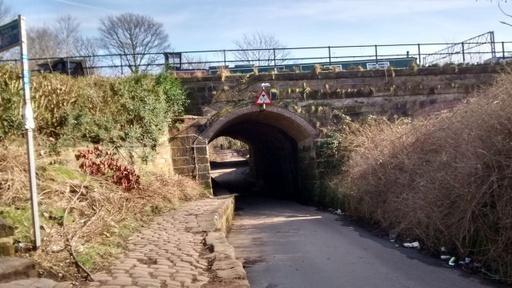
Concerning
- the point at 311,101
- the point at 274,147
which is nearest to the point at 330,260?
the point at 311,101

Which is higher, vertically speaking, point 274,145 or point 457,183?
point 274,145

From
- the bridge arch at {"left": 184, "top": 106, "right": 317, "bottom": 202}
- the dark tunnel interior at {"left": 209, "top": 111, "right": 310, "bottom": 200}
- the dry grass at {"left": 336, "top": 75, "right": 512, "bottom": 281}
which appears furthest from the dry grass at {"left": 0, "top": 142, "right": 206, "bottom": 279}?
the dark tunnel interior at {"left": 209, "top": 111, "right": 310, "bottom": 200}

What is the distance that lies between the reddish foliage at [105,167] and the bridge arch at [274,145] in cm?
705

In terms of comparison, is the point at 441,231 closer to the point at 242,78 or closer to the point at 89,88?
the point at 89,88

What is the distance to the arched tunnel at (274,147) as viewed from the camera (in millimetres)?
19750

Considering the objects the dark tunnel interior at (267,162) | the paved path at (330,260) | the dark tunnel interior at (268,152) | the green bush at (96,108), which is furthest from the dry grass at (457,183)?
the dark tunnel interior at (267,162)

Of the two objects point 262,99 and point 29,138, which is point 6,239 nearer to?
point 29,138

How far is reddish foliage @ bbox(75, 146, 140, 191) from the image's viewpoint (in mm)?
10641

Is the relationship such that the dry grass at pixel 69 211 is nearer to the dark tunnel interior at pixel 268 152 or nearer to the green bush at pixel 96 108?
the green bush at pixel 96 108

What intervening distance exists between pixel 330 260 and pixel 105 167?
5178 millimetres

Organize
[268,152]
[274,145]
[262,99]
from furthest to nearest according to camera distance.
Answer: [268,152], [274,145], [262,99]

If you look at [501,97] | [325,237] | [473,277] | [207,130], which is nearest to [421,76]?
[207,130]

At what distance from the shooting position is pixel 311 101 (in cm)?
1995

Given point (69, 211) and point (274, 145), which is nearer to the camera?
point (69, 211)
